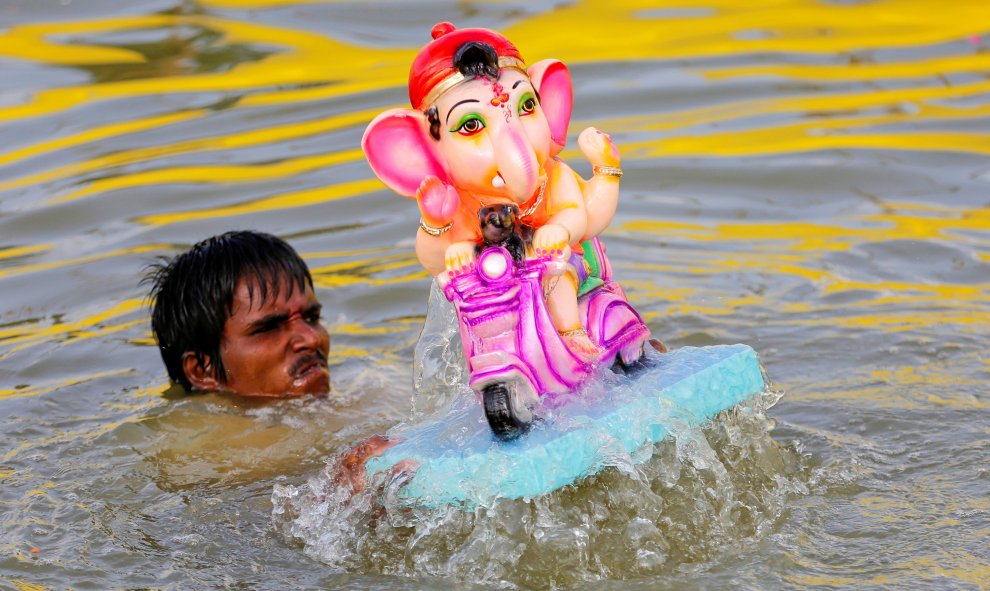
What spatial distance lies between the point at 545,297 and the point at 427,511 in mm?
650

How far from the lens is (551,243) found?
3086 mm

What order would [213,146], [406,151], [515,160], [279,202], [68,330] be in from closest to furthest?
[515,160], [406,151], [68,330], [279,202], [213,146]

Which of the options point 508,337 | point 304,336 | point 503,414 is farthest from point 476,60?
point 304,336

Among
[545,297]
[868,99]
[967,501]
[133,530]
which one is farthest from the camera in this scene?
[868,99]

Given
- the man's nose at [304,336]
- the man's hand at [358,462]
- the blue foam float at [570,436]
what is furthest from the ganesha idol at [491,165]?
the man's nose at [304,336]

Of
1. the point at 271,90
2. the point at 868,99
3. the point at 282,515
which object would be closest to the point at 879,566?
the point at 282,515

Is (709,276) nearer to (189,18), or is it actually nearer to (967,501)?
(967,501)

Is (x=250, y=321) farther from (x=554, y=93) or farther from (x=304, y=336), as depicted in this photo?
(x=554, y=93)

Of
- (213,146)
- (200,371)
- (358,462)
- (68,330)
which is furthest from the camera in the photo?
(213,146)

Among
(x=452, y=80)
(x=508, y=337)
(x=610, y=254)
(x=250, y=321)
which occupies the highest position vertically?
(x=452, y=80)

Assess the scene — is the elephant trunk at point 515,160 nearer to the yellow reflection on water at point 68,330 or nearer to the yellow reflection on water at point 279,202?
the yellow reflection on water at point 68,330

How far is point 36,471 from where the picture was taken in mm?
4223

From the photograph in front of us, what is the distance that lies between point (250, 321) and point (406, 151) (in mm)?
1764

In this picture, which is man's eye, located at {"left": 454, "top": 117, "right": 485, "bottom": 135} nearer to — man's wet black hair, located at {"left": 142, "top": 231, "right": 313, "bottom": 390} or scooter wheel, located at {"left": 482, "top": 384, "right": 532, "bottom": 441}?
scooter wheel, located at {"left": 482, "top": 384, "right": 532, "bottom": 441}
